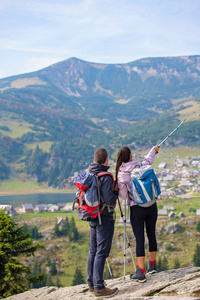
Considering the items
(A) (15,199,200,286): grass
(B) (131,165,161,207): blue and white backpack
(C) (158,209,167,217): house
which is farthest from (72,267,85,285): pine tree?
(B) (131,165,161,207): blue and white backpack

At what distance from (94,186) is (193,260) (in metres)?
54.2

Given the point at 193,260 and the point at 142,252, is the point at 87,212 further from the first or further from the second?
the point at 193,260

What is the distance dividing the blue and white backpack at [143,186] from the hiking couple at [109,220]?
0.22 metres

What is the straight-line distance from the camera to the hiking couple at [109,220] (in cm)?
666

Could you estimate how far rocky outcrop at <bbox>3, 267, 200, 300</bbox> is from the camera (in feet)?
20.1

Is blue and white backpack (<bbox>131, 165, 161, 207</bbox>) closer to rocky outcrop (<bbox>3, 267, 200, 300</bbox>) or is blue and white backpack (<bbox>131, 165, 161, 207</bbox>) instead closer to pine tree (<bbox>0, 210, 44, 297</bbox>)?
rocky outcrop (<bbox>3, 267, 200, 300</bbox>)

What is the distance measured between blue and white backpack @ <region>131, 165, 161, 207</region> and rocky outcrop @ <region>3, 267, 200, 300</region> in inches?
71.5

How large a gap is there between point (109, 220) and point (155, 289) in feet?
5.79

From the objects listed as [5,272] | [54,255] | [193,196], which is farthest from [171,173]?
[5,272]

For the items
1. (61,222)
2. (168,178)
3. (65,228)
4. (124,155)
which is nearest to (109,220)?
(124,155)

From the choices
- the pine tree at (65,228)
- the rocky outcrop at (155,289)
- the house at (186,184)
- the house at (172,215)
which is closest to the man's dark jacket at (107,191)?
the rocky outcrop at (155,289)

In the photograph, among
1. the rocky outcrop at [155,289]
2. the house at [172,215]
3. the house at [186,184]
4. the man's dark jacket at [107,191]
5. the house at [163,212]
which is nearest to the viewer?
the rocky outcrop at [155,289]

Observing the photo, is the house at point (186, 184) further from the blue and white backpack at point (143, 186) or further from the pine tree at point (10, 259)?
the blue and white backpack at point (143, 186)

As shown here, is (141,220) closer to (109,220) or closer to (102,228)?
(109,220)
